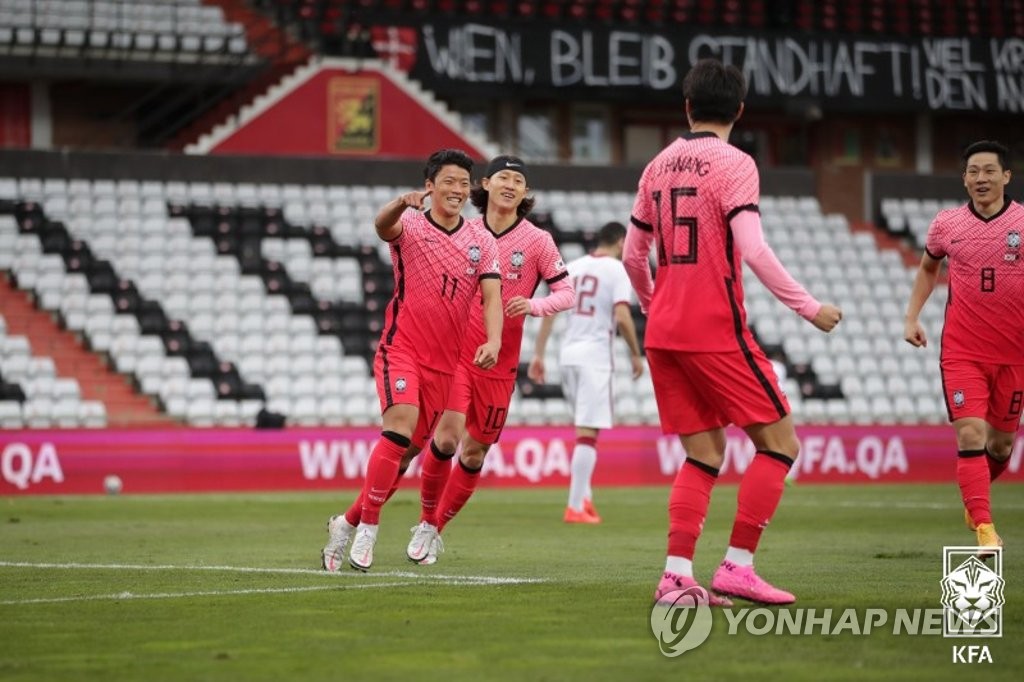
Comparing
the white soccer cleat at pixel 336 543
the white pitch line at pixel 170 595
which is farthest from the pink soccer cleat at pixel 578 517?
the white pitch line at pixel 170 595

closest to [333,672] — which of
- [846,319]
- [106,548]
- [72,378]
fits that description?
[106,548]

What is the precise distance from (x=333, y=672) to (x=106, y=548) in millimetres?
6649

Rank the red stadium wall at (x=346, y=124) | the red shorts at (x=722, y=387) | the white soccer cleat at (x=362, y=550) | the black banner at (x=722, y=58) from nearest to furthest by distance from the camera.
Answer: the red shorts at (x=722, y=387) → the white soccer cleat at (x=362, y=550) → the red stadium wall at (x=346, y=124) → the black banner at (x=722, y=58)

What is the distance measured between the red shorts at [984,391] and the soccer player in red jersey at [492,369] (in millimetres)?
2570

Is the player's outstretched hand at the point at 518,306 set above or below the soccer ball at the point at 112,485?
above

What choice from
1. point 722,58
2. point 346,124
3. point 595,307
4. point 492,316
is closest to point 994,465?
point 492,316

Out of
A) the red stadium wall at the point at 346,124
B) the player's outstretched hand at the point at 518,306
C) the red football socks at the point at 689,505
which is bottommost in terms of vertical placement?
the red football socks at the point at 689,505

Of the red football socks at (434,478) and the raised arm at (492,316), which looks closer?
the raised arm at (492,316)

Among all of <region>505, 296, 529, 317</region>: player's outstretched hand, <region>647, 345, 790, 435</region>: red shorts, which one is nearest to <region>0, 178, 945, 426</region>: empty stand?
<region>505, 296, 529, 317</region>: player's outstretched hand

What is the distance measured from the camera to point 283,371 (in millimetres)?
25859

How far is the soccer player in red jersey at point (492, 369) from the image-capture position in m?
11.4

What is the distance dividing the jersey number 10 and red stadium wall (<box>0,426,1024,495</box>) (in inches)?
556

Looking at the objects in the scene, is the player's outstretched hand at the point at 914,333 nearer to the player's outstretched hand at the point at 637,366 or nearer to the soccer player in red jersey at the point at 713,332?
the soccer player in red jersey at the point at 713,332

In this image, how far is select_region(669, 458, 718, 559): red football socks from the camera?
8.05 meters
